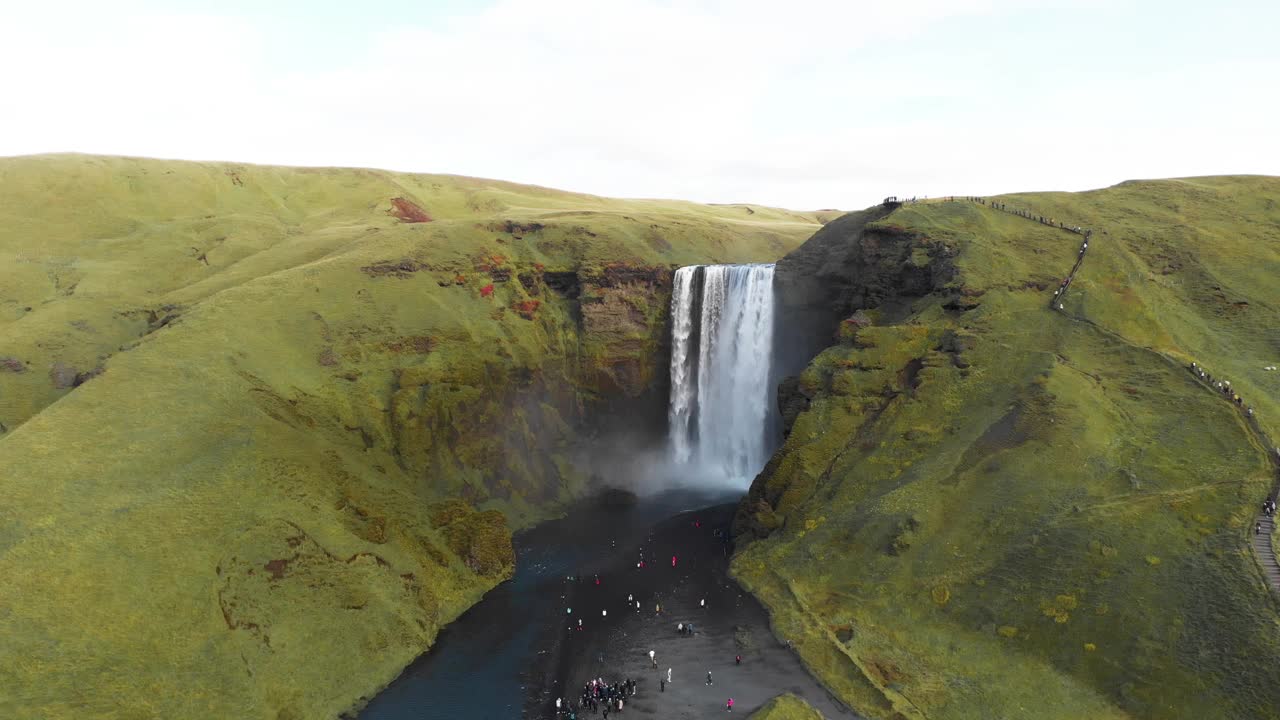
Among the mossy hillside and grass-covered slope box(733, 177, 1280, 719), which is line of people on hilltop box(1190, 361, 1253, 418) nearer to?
grass-covered slope box(733, 177, 1280, 719)

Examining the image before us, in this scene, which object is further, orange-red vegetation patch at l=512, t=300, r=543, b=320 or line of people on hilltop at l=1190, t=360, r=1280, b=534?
orange-red vegetation patch at l=512, t=300, r=543, b=320

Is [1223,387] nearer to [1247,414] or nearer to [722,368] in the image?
[1247,414]

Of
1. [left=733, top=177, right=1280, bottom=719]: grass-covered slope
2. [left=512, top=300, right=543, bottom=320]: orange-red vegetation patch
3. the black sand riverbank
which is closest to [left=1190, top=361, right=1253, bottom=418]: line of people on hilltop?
[left=733, top=177, right=1280, bottom=719]: grass-covered slope

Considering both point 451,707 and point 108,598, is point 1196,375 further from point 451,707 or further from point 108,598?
point 108,598

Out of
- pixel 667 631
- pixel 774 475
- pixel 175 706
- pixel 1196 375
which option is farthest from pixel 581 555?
pixel 1196 375

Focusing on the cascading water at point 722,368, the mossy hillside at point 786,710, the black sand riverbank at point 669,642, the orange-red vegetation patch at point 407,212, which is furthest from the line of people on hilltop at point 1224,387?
the orange-red vegetation patch at point 407,212

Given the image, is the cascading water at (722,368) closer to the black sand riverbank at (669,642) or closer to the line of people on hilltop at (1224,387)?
the black sand riverbank at (669,642)
